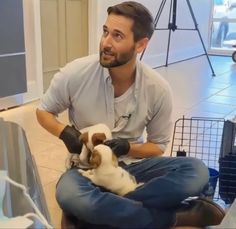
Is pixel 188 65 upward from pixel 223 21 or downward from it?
downward

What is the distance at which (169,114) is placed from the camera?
5.44 ft

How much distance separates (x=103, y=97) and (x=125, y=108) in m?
0.09

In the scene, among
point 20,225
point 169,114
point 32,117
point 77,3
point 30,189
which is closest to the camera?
point 20,225

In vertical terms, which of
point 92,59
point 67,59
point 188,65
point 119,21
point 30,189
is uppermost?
point 119,21

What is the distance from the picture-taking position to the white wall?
4.15 metres

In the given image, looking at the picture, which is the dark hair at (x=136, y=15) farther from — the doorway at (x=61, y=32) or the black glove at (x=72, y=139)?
the doorway at (x=61, y=32)

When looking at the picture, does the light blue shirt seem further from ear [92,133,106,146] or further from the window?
the window

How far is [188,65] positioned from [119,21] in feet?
14.2

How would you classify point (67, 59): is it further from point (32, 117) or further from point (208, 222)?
point (208, 222)

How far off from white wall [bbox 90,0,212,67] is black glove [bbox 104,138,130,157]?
8.93ft

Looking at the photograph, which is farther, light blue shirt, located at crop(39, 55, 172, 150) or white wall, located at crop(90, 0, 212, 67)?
white wall, located at crop(90, 0, 212, 67)

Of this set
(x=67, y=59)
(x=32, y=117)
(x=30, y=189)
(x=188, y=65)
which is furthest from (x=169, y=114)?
(x=188, y=65)

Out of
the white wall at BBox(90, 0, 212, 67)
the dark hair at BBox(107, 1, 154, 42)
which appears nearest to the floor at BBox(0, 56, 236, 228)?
the white wall at BBox(90, 0, 212, 67)

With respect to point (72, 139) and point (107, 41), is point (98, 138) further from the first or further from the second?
point (107, 41)
